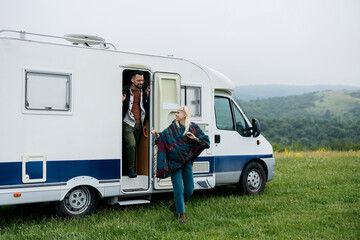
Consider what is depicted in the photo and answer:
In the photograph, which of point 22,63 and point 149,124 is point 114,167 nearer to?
point 149,124

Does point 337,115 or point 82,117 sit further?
point 337,115

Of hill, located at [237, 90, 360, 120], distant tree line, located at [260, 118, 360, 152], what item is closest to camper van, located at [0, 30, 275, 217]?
distant tree line, located at [260, 118, 360, 152]

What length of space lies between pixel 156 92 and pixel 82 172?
188cm

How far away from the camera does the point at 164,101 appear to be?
778 centimetres

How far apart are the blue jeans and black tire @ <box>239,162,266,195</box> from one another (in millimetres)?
2596

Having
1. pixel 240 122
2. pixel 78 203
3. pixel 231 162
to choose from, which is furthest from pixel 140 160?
pixel 240 122

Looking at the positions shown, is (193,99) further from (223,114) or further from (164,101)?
(223,114)

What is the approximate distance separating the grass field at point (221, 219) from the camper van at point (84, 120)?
1.37 feet

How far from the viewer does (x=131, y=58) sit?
7559 mm

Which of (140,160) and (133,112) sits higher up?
(133,112)

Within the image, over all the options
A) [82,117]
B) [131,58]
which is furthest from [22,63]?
[131,58]

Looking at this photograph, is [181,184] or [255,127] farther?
[255,127]

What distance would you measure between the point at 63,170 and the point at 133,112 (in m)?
1.73

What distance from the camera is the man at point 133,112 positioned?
7645 mm
